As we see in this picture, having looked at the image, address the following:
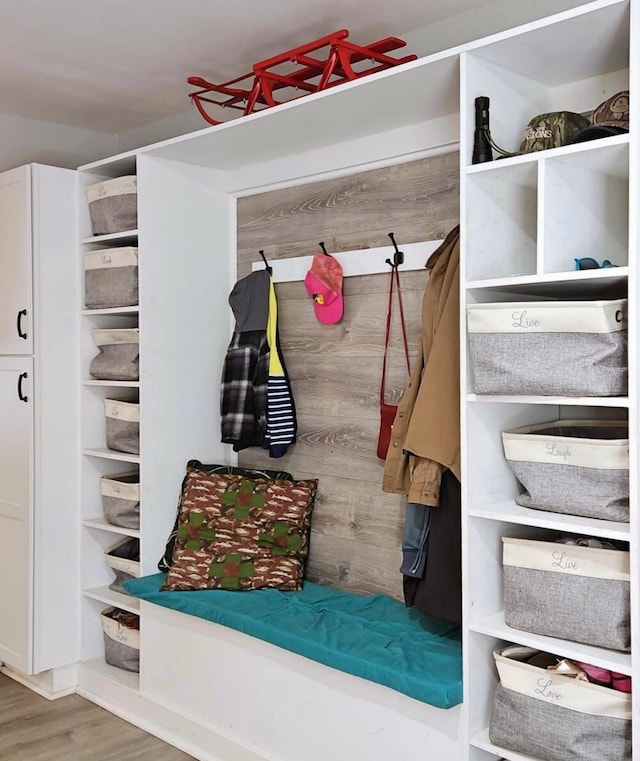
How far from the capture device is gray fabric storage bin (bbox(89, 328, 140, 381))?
351 cm

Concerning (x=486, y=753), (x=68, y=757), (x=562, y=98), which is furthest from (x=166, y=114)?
(x=486, y=753)

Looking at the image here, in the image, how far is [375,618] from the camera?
111 inches

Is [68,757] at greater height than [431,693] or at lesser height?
lesser

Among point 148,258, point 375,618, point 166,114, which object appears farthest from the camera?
point 166,114

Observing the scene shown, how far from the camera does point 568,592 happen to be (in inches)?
83.7

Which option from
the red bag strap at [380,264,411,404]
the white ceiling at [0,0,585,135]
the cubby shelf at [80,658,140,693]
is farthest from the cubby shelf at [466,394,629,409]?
the cubby shelf at [80,658,140,693]

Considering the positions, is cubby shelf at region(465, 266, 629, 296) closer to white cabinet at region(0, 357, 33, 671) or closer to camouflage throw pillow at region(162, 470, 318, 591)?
camouflage throw pillow at region(162, 470, 318, 591)

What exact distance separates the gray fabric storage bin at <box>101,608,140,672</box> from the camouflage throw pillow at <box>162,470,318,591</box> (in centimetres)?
45

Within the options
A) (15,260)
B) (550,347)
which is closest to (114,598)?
(15,260)

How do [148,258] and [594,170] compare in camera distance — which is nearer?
[594,170]

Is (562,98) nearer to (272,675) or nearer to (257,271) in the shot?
(257,271)

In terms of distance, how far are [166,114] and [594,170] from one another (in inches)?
94.3

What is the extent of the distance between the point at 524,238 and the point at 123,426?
1.93m

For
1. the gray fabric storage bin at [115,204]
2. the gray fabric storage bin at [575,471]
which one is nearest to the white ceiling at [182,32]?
the gray fabric storage bin at [115,204]
